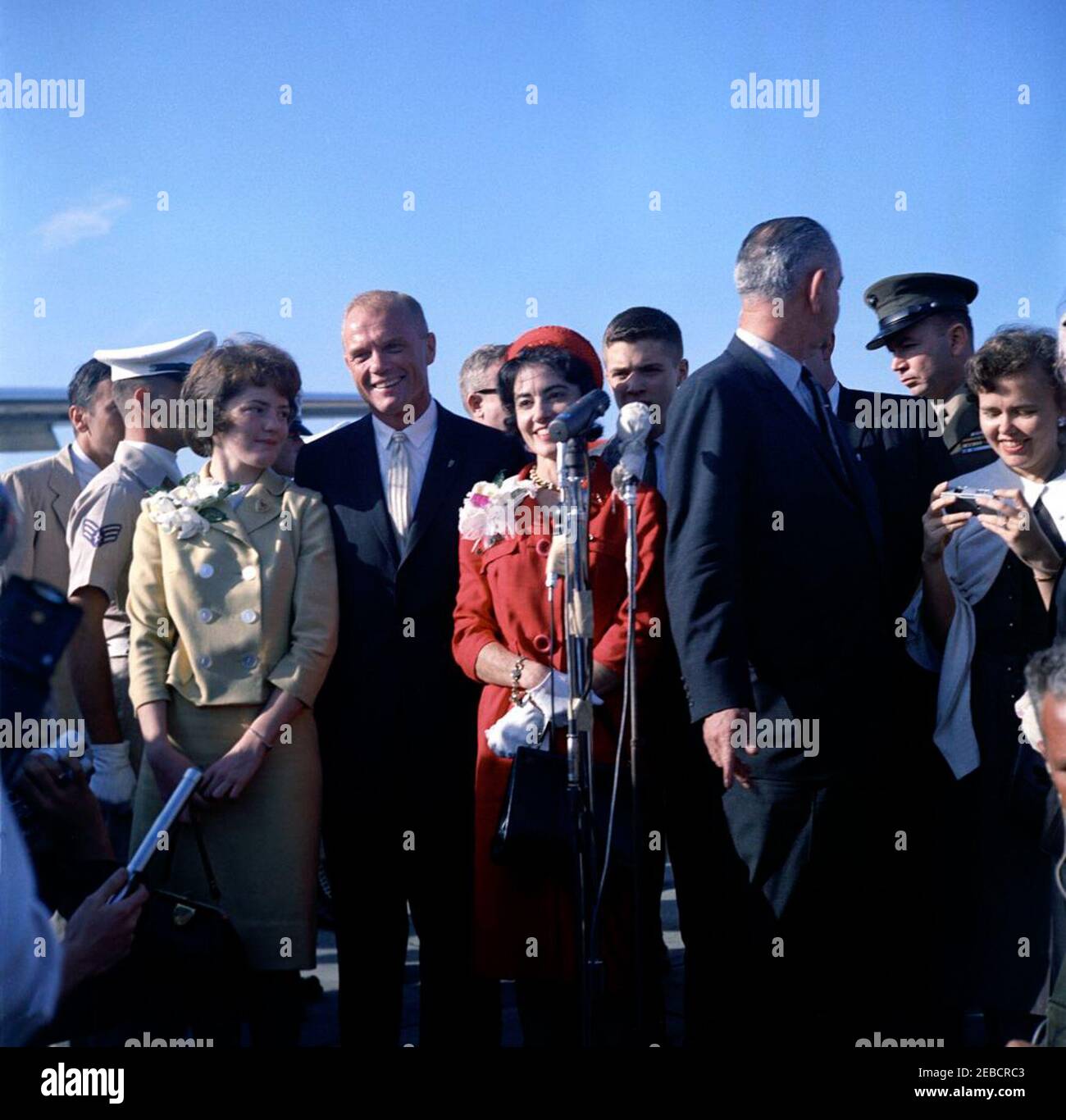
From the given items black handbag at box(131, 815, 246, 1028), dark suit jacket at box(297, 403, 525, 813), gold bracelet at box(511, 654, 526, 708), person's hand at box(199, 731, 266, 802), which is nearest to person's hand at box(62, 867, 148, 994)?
black handbag at box(131, 815, 246, 1028)

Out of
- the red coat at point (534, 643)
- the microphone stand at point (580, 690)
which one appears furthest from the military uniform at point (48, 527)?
the microphone stand at point (580, 690)

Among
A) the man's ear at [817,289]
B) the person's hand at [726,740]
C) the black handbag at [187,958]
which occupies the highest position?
the man's ear at [817,289]

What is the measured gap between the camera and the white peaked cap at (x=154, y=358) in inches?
195

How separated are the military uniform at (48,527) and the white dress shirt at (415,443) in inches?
38.2

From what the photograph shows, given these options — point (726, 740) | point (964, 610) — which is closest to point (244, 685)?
point (726, 740)

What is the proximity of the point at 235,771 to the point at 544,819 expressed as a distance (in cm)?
90

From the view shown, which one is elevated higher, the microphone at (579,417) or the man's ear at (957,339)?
the man's ear at (957,339)

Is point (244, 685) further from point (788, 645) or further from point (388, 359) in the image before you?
point (788, 645)

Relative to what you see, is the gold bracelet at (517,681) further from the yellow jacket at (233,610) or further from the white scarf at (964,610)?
the white scarf at (964,610)

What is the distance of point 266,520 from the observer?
14.8 ft

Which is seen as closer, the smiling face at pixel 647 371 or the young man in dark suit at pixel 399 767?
the young man in dark suit at pixel 399 767
